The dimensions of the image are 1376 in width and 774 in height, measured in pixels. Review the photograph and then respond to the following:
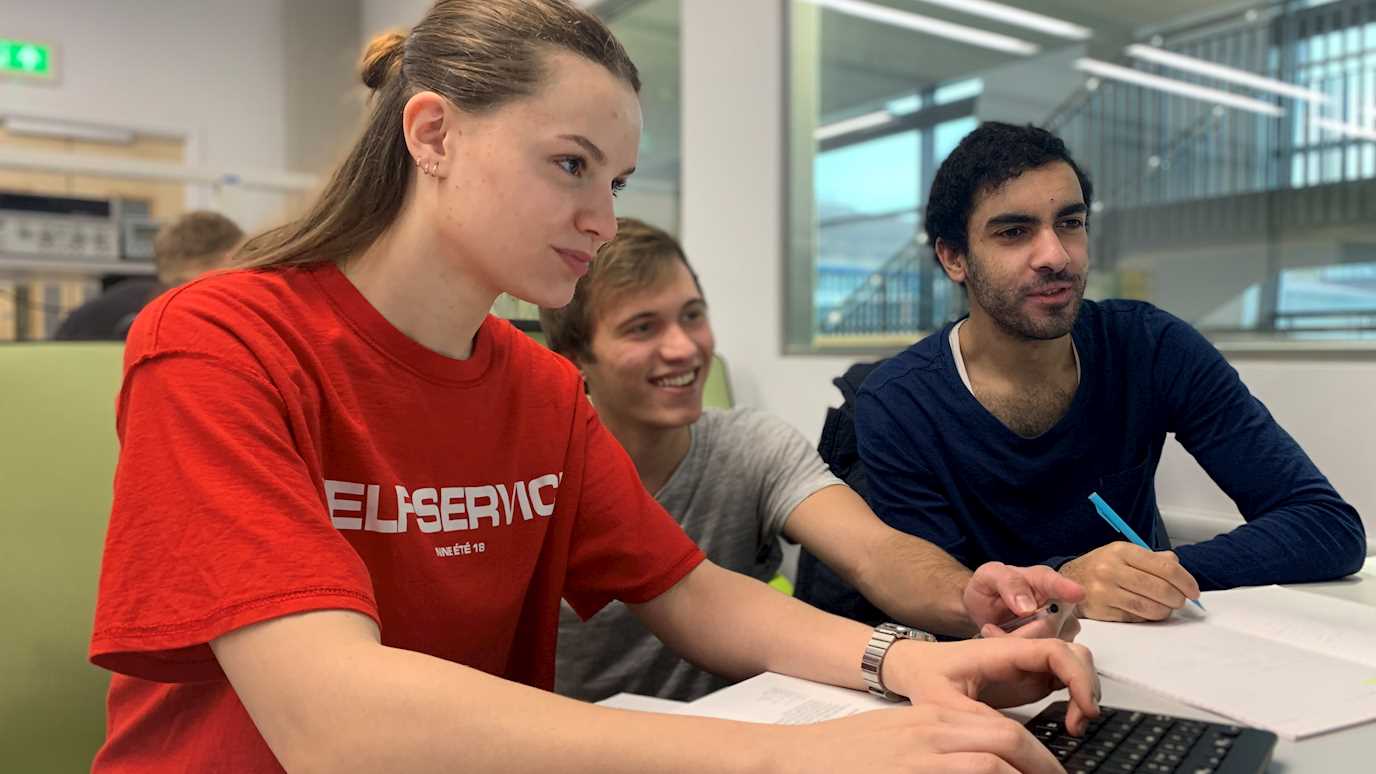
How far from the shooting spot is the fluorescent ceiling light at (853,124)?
2.31 metres

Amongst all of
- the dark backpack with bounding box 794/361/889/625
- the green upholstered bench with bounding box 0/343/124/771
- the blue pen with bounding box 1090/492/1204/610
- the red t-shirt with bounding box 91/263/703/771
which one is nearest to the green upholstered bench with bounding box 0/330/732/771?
the green upholstered bench with bounding box 0/343/124/771

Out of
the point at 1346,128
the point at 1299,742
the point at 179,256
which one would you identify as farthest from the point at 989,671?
the point at 179,256

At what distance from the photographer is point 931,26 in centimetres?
220

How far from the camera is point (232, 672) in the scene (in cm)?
61

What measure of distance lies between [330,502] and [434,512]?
0.29 ft

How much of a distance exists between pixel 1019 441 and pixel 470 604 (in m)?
0.58

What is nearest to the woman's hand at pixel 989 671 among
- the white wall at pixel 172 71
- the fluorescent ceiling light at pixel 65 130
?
the white wall at pixel 172 71

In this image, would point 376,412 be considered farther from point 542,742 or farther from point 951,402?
point 951,402

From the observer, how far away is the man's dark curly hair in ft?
3.47

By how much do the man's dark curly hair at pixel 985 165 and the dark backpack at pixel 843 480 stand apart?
0.80 feet

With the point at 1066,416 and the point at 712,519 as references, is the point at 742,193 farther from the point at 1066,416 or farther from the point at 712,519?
the point at 1066,416

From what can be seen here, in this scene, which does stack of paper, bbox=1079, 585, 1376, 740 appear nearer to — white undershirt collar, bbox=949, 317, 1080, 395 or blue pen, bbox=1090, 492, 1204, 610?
blue pen, bbox=1090, 492, 1204, 610

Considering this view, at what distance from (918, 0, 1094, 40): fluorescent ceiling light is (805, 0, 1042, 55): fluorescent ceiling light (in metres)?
0.03

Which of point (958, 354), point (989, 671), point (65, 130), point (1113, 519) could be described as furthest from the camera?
point (65, 130)
